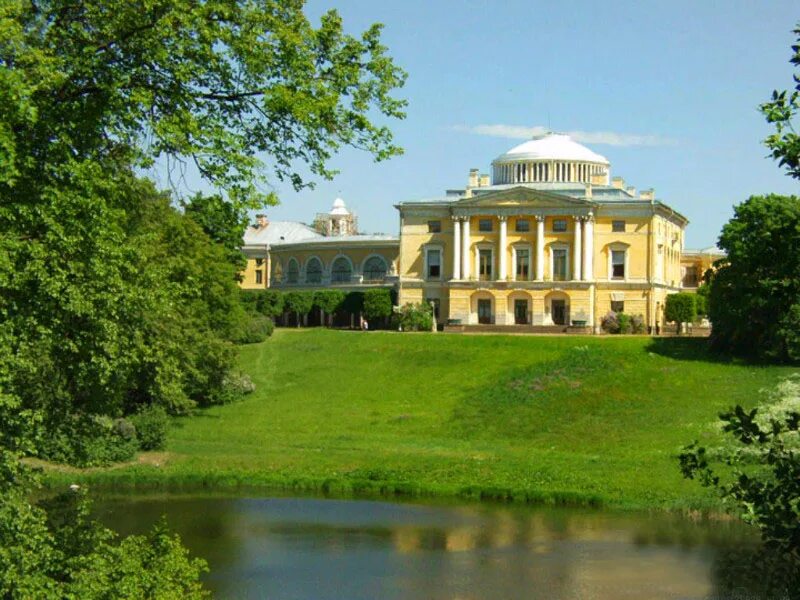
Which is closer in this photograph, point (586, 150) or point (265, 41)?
point (265, 41)

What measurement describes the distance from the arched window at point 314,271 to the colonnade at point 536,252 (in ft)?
62.7

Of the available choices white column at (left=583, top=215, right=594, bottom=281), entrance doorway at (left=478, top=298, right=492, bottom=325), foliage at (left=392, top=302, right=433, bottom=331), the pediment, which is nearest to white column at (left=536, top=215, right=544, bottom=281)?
the pediment

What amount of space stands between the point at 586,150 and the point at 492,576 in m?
60.7

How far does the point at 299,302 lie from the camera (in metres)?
81.9

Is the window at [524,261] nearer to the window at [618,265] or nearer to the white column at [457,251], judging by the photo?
the white column at [457,251]

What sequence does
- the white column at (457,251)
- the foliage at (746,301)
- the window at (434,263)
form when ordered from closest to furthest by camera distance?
1. the foliage at (746,301)
2. the white column at (457,251)
3. the window at (434,263)

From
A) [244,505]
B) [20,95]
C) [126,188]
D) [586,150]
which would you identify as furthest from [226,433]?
[586,150]

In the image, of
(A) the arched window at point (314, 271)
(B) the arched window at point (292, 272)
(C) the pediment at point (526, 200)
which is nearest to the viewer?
(C) the pediment at point (526, 200)

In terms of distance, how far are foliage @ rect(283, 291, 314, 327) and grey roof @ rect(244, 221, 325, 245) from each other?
23237mm

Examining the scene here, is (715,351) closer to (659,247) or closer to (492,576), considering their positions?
(659,247)

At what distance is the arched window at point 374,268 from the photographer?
8950 cm

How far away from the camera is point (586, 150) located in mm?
82875

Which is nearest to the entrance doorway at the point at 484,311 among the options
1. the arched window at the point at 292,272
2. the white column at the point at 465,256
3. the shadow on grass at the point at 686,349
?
the white column at the point at 465,256

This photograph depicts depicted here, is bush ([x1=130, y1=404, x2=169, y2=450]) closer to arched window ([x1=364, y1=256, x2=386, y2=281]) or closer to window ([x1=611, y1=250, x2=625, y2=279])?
window ([x1=611, y1=250, x2=625, y2=279])
